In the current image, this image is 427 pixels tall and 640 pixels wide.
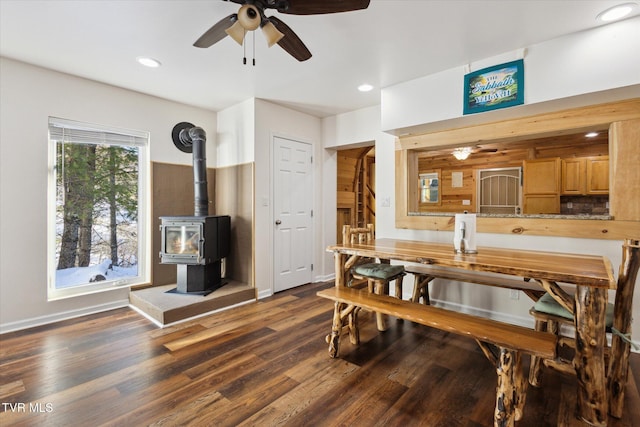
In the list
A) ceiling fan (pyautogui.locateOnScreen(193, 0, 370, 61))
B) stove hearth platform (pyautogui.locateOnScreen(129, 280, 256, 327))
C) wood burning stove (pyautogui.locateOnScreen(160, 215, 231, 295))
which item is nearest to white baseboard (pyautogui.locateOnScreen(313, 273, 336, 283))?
stove hearth platform (pyautogui.locateOnScreen(129, 280, 256, 327))

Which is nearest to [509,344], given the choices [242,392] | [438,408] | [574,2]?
[438,408]

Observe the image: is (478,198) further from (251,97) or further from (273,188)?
(251,97)

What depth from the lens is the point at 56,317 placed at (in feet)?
9.91

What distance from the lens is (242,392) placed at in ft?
6.17

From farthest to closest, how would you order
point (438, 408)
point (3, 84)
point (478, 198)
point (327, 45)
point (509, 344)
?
point (478, 198) → point (3, 84) → point (327, 45) → point (438, 408) → point (509, 344)

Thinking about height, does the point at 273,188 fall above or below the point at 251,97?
below

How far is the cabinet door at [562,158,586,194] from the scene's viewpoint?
5094mm

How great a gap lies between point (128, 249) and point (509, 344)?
395 centimetres

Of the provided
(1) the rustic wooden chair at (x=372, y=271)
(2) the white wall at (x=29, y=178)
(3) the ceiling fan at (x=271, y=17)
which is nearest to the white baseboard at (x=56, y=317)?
(2) the white wall at (x=29, y=178)

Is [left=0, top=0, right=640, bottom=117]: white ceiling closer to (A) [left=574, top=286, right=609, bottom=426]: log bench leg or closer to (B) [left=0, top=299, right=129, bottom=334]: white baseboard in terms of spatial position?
(A) [left=574, top=286, right=609, bottom=426]: log bench leg

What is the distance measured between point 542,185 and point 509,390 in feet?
17.0

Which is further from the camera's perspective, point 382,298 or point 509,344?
point 382,298

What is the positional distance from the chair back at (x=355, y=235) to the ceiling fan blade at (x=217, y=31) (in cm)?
176

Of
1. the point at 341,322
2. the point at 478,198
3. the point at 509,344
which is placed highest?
the point at 478,198
